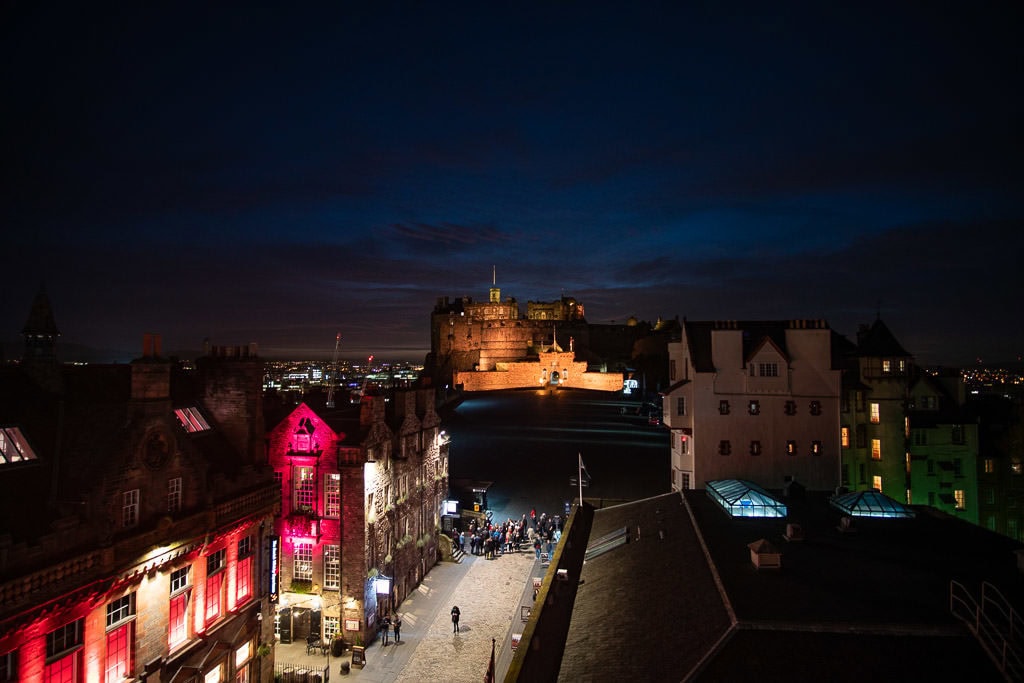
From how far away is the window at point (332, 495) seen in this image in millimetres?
26734

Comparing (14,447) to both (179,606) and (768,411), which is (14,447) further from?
(768,411)

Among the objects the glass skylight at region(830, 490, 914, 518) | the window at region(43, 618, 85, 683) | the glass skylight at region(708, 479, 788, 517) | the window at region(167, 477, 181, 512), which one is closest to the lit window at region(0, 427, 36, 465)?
the window at region(167, 477, 181, 512)

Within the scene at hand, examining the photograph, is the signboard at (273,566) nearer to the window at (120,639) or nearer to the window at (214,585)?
the window at (214,585)

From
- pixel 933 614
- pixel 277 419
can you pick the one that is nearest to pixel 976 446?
pixel 933 614

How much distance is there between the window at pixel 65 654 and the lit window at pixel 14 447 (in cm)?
433

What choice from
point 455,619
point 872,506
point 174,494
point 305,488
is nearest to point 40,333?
point 174,494

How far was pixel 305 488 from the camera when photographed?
27.4 m

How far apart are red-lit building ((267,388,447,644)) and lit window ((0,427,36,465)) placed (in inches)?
491

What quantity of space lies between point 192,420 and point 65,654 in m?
9.75

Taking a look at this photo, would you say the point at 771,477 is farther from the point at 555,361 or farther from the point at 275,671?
the point at 555,361

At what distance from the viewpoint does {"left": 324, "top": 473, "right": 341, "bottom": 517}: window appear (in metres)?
26.7

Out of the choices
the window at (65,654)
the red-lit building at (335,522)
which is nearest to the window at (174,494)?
the window at (65,654)

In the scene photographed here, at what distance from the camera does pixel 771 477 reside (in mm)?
34406

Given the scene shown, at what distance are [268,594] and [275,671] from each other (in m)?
4.69
